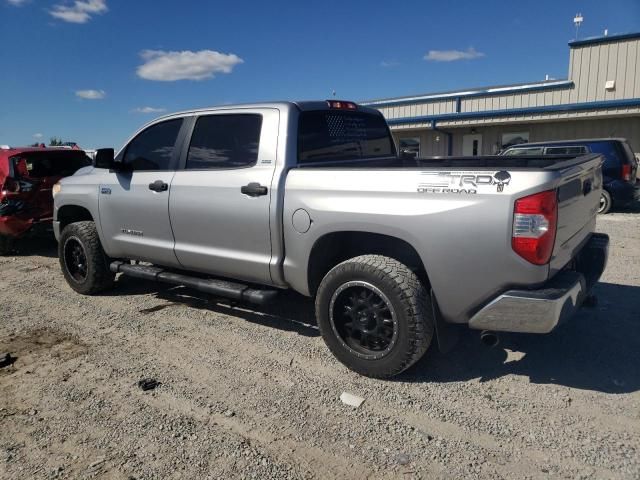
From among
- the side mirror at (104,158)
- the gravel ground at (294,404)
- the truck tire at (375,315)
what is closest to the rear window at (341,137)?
the truck tire at (375,315)

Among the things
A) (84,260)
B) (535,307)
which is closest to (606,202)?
(535,307)

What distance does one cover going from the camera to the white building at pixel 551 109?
16.7 metres

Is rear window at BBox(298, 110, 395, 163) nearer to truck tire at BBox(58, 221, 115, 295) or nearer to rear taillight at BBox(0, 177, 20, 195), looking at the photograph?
truck tire at BBox(58, 221, 115, 295)

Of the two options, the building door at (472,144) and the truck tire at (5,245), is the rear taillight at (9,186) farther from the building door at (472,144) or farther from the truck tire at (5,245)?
the building door at (472,144)

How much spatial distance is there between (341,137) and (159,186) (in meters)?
1.79

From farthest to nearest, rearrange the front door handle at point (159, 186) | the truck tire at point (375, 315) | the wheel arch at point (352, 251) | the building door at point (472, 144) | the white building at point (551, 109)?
the building door at point (472, 144), the white building at point (551, 109), the front door handle at point (159, 186), the wheel arch at point (352, 251), the truck tire at point (375, 315)

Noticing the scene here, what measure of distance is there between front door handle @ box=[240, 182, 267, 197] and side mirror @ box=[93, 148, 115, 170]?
1.86m

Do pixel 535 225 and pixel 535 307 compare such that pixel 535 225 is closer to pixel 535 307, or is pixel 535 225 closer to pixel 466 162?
pixel 535 307

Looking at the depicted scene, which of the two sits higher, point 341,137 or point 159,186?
point 341,137

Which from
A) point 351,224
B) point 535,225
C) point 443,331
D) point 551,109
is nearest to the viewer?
point 535,225

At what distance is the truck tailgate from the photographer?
302 cm

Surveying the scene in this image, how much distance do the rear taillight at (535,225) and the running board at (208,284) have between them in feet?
6.64

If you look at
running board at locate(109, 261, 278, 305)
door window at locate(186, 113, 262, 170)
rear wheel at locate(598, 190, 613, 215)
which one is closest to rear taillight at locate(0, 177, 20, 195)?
running board at locate(109, 261, 278, 305)

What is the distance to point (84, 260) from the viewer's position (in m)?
5.77
